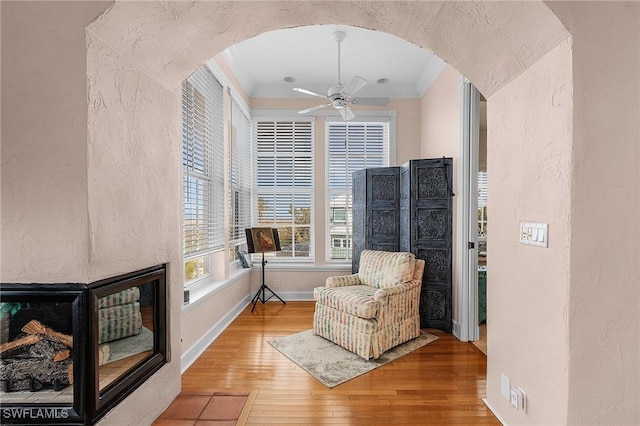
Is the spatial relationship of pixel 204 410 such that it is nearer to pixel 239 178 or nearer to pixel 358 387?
pixel 358 387

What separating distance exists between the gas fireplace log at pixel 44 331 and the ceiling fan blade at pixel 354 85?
2828 mm

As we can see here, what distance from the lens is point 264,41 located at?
11.0ft

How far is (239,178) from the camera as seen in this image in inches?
165

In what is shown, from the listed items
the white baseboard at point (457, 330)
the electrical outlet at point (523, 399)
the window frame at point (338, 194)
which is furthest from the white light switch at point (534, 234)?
the window frame at point (338, 194)

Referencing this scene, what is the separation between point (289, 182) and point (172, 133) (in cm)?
267

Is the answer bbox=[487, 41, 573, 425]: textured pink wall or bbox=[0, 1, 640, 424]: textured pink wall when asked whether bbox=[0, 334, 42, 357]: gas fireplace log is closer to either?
bbox=[0, 1, 640, 424]: textured pink wall

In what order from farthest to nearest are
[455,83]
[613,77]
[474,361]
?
[455,83] < [474,361] < [613,77]

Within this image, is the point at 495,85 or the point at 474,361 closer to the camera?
the point at 495,85

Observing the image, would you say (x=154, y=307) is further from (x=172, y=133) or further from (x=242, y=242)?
(x=242, y=242)

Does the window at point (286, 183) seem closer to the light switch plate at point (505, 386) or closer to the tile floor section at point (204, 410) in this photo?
the tile floor section at point (204, 410)

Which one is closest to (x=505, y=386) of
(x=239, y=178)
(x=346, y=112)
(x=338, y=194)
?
(x=346, y=112)

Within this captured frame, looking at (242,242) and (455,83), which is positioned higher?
(455,83)

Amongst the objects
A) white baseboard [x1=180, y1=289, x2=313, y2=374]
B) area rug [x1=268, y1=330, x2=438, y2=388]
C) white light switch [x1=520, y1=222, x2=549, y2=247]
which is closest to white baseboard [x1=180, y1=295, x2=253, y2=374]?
white baseboard [x1=180, y1=289, x2=313, y2=374]

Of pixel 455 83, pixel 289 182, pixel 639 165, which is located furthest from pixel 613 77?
pixel 289 182
